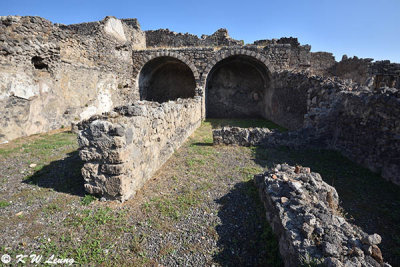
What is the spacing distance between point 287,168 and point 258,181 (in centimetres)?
64

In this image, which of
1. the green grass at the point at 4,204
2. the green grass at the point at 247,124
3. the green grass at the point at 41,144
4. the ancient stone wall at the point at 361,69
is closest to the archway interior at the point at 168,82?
the green grass at the point at 247,124

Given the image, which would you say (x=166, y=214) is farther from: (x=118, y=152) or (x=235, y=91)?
(x=235, y=91)

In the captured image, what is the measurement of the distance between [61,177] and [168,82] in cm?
1405

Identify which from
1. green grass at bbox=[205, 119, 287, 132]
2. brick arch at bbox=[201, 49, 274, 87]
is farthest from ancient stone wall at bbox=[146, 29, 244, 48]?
green grass at bbox=[205, 119, 287, 132]

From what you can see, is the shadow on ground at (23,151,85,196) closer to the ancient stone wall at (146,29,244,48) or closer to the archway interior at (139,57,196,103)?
the archway interior at (139,57,196,103)

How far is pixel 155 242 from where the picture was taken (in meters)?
2.97

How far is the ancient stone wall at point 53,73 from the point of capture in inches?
304

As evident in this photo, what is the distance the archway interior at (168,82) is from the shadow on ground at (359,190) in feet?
38.6

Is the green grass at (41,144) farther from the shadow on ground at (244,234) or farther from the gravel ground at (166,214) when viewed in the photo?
the shadow on ground at (244,234)

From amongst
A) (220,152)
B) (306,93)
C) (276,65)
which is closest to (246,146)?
(220,152)

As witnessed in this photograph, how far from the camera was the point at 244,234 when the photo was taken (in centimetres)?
316

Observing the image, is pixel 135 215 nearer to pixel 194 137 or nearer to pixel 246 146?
pixel 246 146

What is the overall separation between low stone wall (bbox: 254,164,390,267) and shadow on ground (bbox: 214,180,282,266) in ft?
0.55

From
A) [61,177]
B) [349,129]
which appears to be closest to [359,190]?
[349,129]
